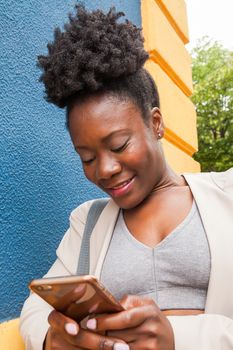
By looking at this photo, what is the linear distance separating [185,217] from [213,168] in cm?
1460

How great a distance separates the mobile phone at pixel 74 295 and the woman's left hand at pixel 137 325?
0.09 ft

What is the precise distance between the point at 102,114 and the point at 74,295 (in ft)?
2.31

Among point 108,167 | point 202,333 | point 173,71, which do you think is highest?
point 108,167

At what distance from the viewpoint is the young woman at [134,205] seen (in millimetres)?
1500

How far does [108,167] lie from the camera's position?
1619 millimetres

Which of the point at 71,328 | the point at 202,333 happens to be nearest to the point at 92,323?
the point at 71,328

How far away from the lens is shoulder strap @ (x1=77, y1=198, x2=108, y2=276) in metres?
1.73

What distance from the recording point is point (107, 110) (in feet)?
5.41

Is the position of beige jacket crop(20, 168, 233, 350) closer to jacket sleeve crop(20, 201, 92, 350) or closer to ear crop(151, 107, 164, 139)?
jacket sleeve crop(20, 201, 92, 350)

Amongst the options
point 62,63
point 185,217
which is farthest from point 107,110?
point 185,217

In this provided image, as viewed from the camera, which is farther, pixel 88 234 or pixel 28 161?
pixel 28 161

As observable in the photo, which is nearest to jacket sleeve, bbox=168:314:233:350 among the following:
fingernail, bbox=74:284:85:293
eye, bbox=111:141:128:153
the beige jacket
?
the beige jacket

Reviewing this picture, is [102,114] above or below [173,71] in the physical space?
above

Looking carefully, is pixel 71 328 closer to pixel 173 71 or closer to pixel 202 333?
pixel 202 333
